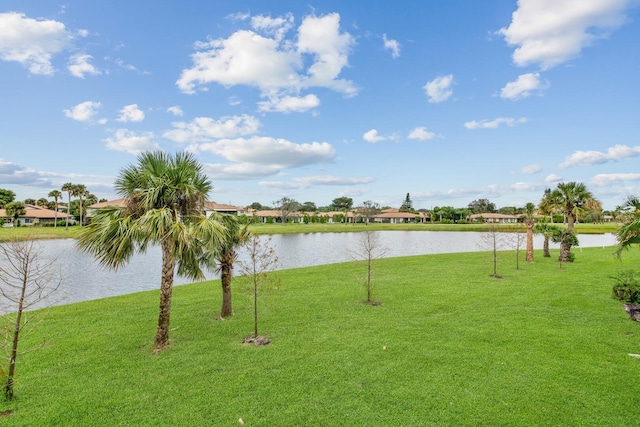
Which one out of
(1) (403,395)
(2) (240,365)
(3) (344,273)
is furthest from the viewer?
(3) (344,273)

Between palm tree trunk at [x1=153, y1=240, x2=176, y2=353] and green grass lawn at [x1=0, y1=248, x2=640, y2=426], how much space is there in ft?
0.96

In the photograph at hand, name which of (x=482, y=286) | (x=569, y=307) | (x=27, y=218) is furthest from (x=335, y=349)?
(x=27, y=218)

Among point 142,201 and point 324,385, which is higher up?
point 142,201

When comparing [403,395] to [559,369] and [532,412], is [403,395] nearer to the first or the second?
[532,412]

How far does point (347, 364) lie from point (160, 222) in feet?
16.2

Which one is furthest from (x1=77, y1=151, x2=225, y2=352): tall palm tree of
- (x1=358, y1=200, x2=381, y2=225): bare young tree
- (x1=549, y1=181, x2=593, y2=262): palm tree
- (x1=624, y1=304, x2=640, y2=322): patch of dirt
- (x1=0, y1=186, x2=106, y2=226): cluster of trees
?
(x1=358, y1=200, x2=381, y2=225): bare young tree

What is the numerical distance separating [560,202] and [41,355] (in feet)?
130

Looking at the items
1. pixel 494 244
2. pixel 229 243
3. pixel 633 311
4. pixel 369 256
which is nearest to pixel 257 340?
pixel 229 243

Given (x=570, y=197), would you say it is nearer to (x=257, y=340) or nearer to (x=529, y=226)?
(x=529, y=226)

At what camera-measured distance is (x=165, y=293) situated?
7832 millimetres

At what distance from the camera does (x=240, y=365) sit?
7.07 metres

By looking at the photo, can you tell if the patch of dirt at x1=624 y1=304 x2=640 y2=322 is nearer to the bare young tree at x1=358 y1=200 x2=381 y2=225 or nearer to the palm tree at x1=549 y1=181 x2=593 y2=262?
the palm tree at x1=549 y1=181 x2=593 y2=262

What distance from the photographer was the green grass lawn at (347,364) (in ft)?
17.5

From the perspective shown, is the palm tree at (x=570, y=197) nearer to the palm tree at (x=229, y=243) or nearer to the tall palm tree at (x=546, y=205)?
the tall palm tree at (x=546, y=205)
